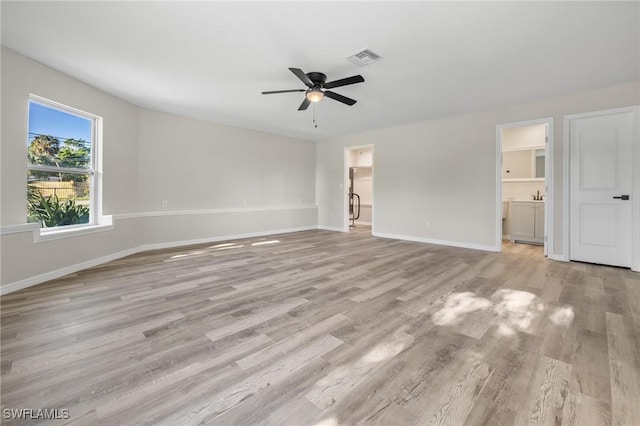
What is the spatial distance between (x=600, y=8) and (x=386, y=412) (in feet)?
11.2

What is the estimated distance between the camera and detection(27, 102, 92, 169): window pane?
10.7ft

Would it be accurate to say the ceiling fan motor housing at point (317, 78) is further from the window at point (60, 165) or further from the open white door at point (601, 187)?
the open white door at point (601, 187)

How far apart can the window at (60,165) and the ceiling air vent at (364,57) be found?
376 cm

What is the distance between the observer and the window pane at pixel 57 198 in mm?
3283

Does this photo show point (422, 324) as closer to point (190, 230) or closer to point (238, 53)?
point (238, 53)

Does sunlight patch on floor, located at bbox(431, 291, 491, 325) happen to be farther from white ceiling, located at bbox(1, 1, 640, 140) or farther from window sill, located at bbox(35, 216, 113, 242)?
window sill, located at bbox(35, 216, 113, 242)

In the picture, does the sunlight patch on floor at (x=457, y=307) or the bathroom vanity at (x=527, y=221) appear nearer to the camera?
the sunlight patch on floor at (x=457, y=307)

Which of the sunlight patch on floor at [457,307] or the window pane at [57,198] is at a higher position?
the window pane at [57,198]

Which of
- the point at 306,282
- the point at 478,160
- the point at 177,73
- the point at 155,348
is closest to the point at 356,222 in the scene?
the point at 478,160

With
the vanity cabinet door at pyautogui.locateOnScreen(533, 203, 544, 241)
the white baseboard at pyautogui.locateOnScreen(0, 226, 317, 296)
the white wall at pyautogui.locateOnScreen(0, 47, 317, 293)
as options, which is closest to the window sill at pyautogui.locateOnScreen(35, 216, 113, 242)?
Result: the white wall at pyautogui.locateOnScreen(0, 47, 317, 293)

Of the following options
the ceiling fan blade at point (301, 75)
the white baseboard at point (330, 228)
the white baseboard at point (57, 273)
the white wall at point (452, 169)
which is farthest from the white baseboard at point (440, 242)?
the white baseboard at point (57, 273)

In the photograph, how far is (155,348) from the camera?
1.81 meters

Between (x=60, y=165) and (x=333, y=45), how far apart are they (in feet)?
12.5

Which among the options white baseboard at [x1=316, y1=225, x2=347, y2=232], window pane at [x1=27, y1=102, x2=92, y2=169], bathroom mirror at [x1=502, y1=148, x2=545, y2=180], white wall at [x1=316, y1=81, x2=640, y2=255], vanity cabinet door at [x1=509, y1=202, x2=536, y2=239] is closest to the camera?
window pane at [x1=27, y1=102, x2=92, y2=169]
